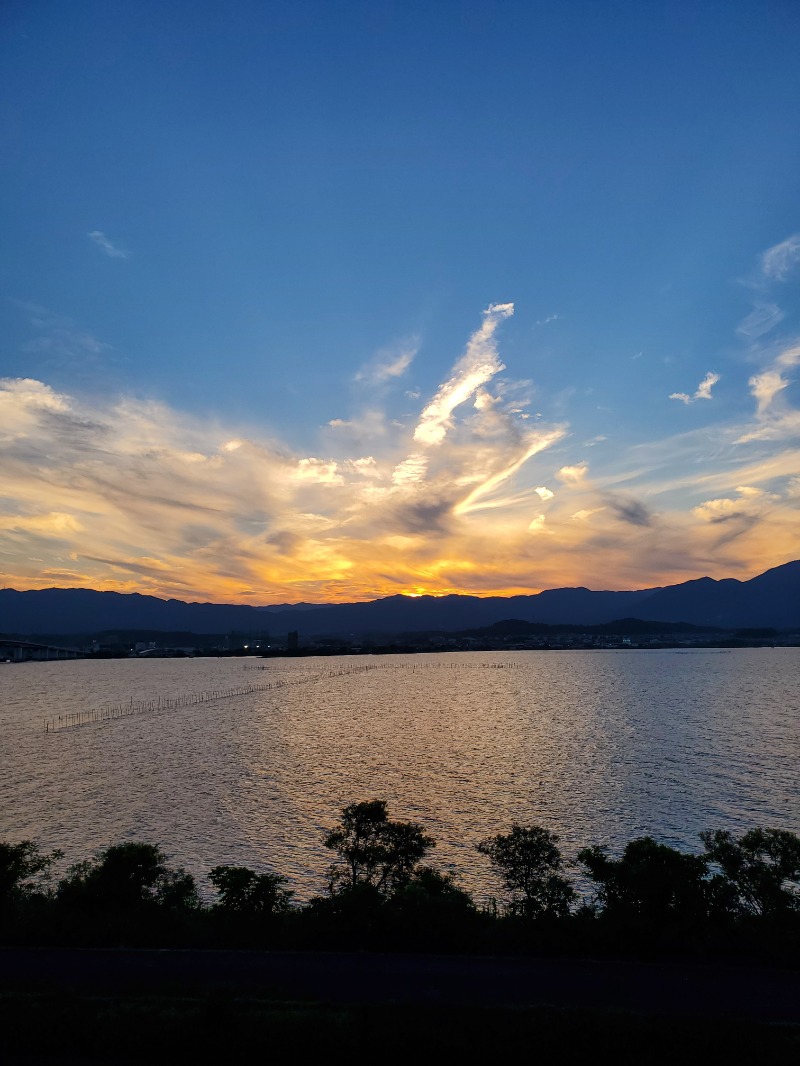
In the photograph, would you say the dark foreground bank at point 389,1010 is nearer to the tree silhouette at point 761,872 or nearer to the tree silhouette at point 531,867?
the tree silhouette at point 761,872

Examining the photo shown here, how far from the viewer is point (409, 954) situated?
26500 mm

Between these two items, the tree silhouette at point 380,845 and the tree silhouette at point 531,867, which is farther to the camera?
the tree silhouette at point 380,845

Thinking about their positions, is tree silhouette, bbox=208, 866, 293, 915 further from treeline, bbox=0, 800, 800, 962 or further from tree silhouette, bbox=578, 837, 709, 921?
tree silhouette, bbox=578, 837, 709, 921

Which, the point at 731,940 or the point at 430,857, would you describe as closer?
the point at 731,940

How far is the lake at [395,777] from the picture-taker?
196ft

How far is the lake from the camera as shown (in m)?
59.6

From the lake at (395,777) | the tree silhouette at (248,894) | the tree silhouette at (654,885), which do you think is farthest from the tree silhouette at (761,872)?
the tree silhouette at (248,894)

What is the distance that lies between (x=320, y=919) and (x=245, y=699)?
165m

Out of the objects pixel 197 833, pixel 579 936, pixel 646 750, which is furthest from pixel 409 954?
pixel 646 750

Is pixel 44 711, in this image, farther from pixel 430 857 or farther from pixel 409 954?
pixel 409 954

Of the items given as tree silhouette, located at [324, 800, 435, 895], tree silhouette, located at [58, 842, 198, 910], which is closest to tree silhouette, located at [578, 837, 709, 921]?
tree silhouette, located at [324, 800, 435, 895]

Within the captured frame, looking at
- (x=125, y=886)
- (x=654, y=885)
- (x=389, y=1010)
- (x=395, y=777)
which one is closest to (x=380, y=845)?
(x=125, y=886)

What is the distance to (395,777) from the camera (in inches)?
3339

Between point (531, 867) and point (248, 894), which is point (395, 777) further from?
point (248, 894)
